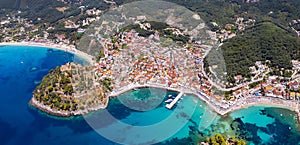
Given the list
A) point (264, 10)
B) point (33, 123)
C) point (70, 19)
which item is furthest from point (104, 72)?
point (264, 10)

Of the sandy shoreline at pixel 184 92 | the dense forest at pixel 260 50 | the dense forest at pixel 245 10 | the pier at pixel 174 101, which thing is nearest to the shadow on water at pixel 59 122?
the sandy shoreline at pixel 184 92

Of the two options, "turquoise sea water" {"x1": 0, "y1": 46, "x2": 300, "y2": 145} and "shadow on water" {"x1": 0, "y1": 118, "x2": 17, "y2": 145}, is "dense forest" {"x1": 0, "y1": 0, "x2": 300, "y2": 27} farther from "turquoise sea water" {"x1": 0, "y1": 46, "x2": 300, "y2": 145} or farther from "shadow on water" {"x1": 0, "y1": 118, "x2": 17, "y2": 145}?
"shadow on water" {"x1": 0, "y1": 118, "x2": 17, "y2": 145}

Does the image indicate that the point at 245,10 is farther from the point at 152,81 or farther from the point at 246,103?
the point at 246,103

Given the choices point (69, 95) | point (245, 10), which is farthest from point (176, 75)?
point (245, 10)

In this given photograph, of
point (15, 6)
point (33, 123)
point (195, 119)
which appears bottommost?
point (15, 6)

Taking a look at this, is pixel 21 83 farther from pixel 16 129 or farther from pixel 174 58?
pixel 174 58

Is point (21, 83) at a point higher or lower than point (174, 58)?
lower

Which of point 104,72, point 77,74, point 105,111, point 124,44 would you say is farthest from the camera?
point 124,44
